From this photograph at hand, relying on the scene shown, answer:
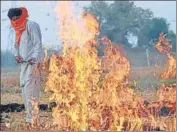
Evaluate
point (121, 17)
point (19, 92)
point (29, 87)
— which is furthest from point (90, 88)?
point (121, 17)

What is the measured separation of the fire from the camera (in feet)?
21.1

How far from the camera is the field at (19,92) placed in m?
7.20

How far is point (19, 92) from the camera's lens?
12.3 meters

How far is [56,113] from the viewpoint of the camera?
664cm

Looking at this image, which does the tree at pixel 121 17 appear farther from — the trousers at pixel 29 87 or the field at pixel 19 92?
the trousers at pixel 29 87

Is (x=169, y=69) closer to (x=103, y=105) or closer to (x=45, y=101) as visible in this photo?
(x=103, y=105)

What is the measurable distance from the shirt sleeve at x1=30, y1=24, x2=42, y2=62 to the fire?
1.20 ft

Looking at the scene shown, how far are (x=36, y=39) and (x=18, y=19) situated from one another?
349mm

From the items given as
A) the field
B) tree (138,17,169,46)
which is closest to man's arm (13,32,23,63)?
the field

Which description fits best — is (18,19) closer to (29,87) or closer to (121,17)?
(29,87)

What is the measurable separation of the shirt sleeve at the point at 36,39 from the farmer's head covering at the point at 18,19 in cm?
13

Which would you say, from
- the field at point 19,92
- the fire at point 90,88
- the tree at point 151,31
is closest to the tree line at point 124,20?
the tree at point 151,31

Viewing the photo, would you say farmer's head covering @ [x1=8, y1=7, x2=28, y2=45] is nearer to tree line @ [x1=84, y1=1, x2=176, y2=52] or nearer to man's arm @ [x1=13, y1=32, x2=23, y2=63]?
man's arm @ [x1=13, y1=32, x2=23, y2=63]

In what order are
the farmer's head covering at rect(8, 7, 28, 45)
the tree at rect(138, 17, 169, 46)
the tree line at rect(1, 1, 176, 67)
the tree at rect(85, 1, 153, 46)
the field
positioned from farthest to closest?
the tree at rect(85, 1, 153, 46)
the tree line at rect(1, 1, 176, 67)
the tree at rect(138, 17, 169, 46)
the field
the farmer's head covering at rect(8, 7, 28, 45)
